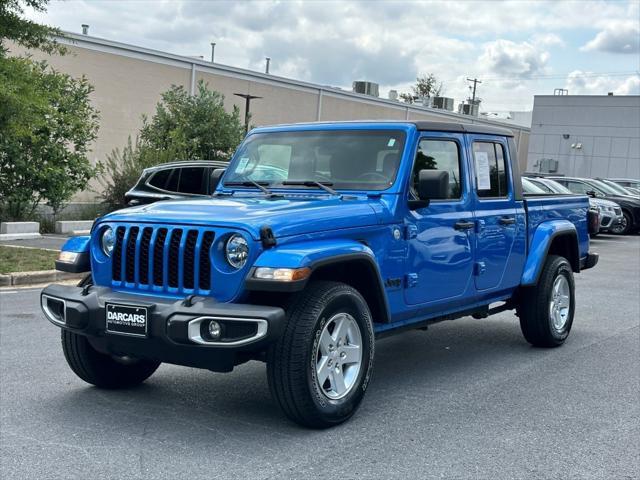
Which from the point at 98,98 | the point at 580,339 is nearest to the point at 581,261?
the point at 580,339

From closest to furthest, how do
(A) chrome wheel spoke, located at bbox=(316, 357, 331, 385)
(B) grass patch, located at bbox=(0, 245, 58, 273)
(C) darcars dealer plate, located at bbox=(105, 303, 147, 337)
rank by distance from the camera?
(C) darcars dealer plate, located at bbox=(105, 303, 147, 337) < (A) chrome wheel spoke, located at bbox=(316, 357, 331, 385) < (B) grass patch, located at bbox=(0, 245, 58, 273)

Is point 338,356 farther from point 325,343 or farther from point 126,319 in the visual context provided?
point 126,319

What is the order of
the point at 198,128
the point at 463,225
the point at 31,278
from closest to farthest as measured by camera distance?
the point at 463,225
the point at 31,278
the point at 198,128

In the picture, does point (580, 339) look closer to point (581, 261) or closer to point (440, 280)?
point (581, 261)

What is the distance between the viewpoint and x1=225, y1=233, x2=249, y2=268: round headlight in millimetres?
4781

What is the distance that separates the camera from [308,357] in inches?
187

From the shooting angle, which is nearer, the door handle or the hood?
the hood

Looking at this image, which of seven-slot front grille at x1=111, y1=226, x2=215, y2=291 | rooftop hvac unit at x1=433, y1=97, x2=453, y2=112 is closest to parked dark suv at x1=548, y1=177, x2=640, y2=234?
seven-slot front grille at x1=111, y1=226, x2=215, y2=291

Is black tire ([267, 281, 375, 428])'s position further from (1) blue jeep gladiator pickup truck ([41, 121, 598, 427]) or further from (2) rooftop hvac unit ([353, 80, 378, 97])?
(2) rooftop hvac unit ([353, 80, 378, 97])

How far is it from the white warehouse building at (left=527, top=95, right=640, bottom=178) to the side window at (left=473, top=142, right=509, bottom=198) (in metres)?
42.6

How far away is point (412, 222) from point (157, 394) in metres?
2.15

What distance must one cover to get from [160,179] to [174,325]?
11165 mm

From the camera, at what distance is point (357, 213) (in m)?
5.42

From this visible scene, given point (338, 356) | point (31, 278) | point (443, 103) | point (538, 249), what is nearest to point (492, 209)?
point (538, 249)
